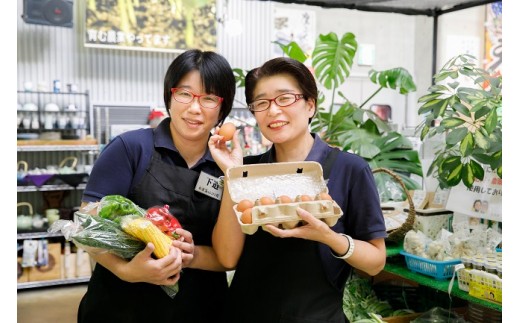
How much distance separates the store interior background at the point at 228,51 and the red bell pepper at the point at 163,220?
5.40 metres

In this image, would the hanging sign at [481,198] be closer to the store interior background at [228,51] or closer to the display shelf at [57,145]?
the store interior background at [228,51]

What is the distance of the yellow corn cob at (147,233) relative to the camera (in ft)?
4.79

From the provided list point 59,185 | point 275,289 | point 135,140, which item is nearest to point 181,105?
point 135,140

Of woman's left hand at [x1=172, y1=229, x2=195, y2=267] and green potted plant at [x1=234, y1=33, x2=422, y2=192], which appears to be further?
green potted plant at [x1=234, y1=33, x2=422, y2=192]

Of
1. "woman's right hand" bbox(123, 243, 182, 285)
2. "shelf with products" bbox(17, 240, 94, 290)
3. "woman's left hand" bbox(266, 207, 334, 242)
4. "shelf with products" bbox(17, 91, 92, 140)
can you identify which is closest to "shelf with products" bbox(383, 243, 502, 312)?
"woman's left hand" bbox(266, 207, 334, 242)

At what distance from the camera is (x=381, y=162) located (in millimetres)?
3850

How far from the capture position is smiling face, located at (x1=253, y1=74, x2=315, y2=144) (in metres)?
1.60

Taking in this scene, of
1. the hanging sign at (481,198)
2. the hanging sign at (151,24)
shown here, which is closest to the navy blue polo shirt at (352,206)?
the hanging sign at (481,198)

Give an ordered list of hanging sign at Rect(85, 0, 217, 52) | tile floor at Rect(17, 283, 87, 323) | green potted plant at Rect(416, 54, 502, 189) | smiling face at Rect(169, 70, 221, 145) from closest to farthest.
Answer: smiling face at Rect(169, 70, 221, 145)
green potted plant at Rect(416, 54, 502, 189)
tile floor at Rect(17, 283, 87, 323)
hanging sign at Rect(85, 0, 217, 52)

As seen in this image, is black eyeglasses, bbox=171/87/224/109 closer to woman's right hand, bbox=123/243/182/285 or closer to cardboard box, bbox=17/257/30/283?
woman's right hand, bbox=123/243/182/285

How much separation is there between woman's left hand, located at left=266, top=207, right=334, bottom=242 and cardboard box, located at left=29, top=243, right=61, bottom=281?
540cm

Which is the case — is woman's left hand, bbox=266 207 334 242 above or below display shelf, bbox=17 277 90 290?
above

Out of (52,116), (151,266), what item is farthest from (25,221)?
(151,266)
